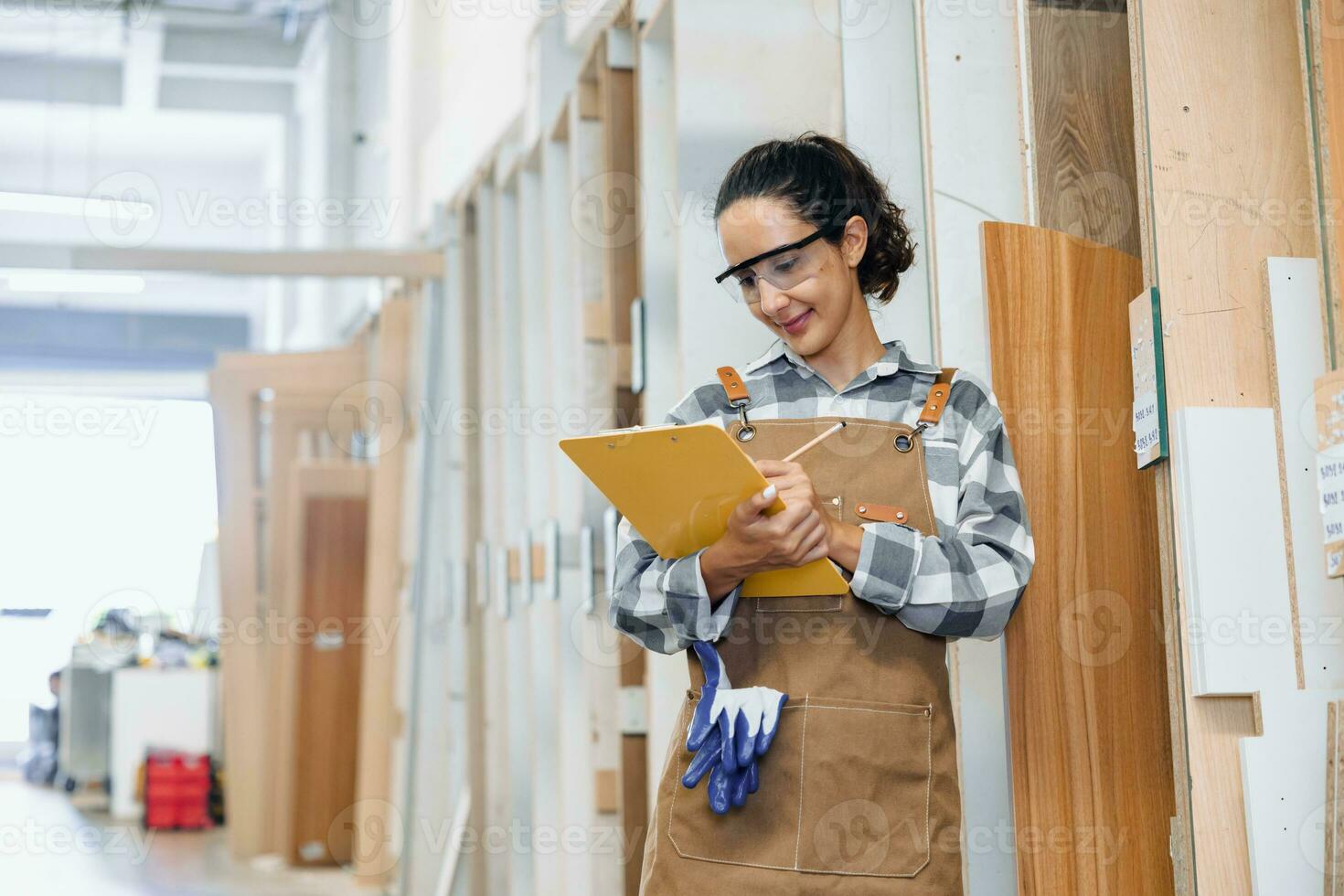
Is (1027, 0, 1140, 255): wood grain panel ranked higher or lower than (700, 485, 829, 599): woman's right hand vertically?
higher

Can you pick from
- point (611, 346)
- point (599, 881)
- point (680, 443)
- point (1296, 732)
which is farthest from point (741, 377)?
point (599, 881)

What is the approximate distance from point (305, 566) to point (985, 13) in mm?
4171

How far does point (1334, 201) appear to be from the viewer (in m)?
1.46

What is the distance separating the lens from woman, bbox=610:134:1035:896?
1470 millimetres

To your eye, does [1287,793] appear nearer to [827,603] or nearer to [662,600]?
[827,603]

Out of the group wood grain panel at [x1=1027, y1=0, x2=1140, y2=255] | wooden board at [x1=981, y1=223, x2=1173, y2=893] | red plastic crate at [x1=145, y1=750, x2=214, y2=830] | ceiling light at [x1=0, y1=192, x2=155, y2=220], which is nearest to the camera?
wooden board at [x1=981, y1=223, x2=1173, y2=893]

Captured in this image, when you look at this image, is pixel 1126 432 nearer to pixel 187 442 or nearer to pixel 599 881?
pixel 599 881

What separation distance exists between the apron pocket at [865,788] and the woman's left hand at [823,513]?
16 cm

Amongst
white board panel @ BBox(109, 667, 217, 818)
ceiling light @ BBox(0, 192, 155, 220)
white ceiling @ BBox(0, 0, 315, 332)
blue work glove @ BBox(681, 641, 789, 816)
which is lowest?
white board panel @ BBox(109, 667, 217, 818)

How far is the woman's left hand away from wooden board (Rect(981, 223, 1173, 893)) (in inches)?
15.7

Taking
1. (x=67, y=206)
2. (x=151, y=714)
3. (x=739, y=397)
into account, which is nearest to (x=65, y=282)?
(x=67, y=206)

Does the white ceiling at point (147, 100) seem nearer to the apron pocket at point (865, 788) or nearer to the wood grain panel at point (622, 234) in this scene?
the wood grain panel at point (622, 234)

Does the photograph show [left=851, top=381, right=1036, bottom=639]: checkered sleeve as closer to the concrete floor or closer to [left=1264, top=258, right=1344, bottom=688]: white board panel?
[left=1264, top=258, right=1344, bottom=688]: white board panel

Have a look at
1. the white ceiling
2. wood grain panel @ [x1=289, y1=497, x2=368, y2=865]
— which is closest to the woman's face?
wood grain panel @ [x1=289, y1=497, x2=368, y2=865]
